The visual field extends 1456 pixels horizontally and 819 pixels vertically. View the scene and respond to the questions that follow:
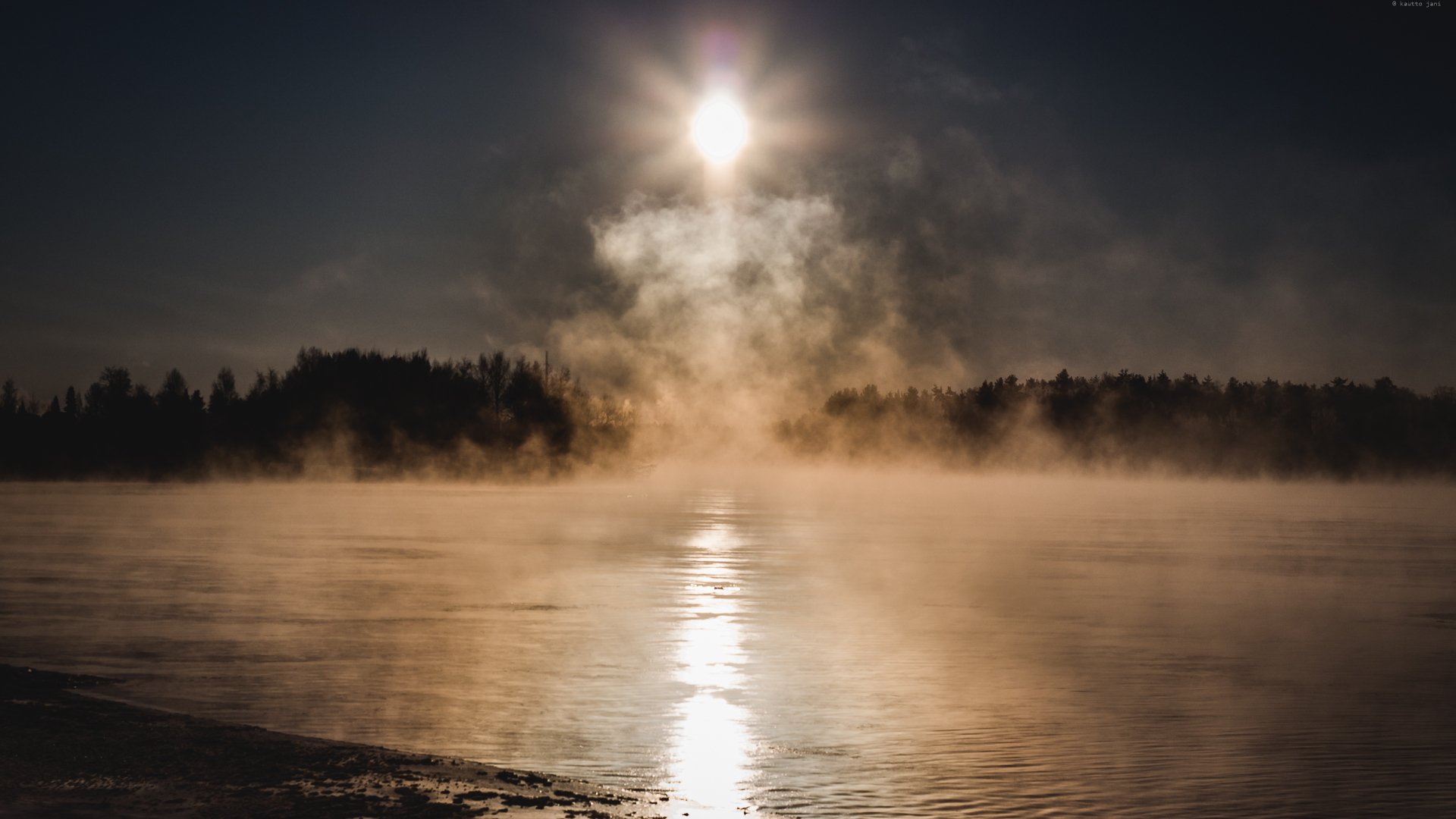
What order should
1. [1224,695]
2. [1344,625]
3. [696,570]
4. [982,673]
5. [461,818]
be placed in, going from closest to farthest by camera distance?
[461,818] < [1224,695] < [982,673] < [1344,625] < [696,570]

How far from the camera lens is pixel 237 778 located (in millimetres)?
13398

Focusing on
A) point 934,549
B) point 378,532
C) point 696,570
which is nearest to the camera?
point 696,570

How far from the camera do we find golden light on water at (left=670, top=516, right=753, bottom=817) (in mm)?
14164

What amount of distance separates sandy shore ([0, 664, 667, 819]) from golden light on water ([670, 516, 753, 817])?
2.52 feet

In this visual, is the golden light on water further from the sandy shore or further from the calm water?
the sandy shore

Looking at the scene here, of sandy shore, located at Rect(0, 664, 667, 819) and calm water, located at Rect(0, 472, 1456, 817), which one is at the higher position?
sandy shore, located at Rect(0, 664, 667, 819)

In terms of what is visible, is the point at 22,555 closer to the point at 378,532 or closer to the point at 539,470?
the point at 378,532

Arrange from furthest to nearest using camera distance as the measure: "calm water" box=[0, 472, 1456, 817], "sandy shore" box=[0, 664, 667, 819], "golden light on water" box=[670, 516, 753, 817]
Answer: "calm water" box=[0, 472, 1456, 817]
"golden light on water" box=[670, 516, 753, 817]
"sandy shore" box=[0, 664, 667, 819]

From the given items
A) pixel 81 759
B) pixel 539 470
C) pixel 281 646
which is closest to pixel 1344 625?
pixel 281 646

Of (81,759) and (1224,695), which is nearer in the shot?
(81,759)

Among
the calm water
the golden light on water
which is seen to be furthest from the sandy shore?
the calm water

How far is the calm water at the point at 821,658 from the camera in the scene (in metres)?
15.5

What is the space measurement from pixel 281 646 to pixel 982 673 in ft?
42.3

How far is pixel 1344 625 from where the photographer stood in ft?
100
